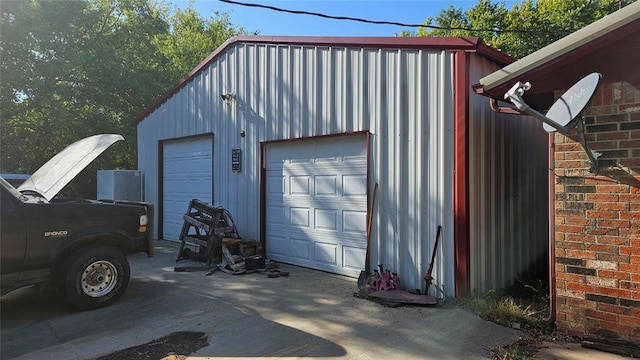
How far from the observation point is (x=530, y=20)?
19.2 meters

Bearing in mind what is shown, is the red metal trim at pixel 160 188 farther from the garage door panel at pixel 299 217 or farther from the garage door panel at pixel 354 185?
the garage door panel at pixel 354 185

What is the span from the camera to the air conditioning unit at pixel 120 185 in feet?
38.2

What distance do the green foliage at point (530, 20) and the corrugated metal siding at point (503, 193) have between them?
10.4 m

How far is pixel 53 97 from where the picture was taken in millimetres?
15906

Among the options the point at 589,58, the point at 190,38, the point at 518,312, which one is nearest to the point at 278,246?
the point at 518,312

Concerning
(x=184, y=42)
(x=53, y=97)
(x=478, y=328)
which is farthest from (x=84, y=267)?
(x=184, y=42)

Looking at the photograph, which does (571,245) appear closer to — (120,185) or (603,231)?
(603,231)

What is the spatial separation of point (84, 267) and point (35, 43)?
13.6 m

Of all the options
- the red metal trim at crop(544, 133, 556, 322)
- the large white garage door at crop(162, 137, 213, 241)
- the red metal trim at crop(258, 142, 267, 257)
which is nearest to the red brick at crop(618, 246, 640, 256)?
the red metal trim at crop(544, 133, 556, 322)

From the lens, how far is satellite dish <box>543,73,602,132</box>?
3.37m

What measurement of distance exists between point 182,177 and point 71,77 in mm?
9091

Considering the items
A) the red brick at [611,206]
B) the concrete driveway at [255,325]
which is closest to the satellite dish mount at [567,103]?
the red brick at [611,206]

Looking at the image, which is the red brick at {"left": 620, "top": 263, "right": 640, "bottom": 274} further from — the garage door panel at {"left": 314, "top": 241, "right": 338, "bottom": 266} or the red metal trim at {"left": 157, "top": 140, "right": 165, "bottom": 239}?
the red metal trim at {"left": 157, "top": 140, "right": 165, "bottom": 239}

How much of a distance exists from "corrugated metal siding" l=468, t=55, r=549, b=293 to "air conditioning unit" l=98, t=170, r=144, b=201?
380 inches
